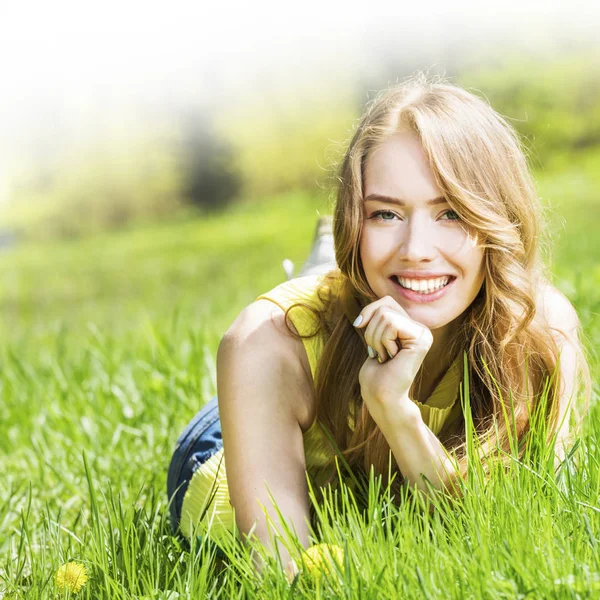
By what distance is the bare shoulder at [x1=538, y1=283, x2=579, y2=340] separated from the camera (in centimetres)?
236

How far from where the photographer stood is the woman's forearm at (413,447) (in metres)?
1.97

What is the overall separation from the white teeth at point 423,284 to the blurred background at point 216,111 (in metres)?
9.37

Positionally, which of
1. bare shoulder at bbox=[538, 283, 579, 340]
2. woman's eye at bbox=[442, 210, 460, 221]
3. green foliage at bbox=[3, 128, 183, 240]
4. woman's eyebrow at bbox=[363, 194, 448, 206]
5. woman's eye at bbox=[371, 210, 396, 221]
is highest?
woman's eyebrow at bbox=[363, 194, 448, 206]

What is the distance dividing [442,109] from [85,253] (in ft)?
37.9

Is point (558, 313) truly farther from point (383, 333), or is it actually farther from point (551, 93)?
point (551, 93)

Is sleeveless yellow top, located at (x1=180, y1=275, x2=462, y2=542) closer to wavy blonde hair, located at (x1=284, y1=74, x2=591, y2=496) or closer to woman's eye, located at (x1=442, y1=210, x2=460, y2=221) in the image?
wavy blonde hair, located at (x1=284, y1=74, x2=591, y2=496)

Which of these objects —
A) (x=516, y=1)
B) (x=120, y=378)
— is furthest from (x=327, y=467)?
(x=516, y=1)

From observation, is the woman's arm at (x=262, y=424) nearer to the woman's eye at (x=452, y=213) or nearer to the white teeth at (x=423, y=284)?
the white teeth at (x=423, y=284)

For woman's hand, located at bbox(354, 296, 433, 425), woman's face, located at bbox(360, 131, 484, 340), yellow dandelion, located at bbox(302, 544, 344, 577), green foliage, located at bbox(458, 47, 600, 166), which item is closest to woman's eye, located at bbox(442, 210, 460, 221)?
woman's face, located at bbox(360, 131, 484, 340)

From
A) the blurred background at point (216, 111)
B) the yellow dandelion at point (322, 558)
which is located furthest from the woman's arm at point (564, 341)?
the blurred background at point (216, 111)

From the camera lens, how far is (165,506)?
266 centimetres

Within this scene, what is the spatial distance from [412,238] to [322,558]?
684mm

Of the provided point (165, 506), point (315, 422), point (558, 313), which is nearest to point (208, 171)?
point (165, 506)

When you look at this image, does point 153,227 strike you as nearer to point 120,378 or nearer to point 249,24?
point 249,24
